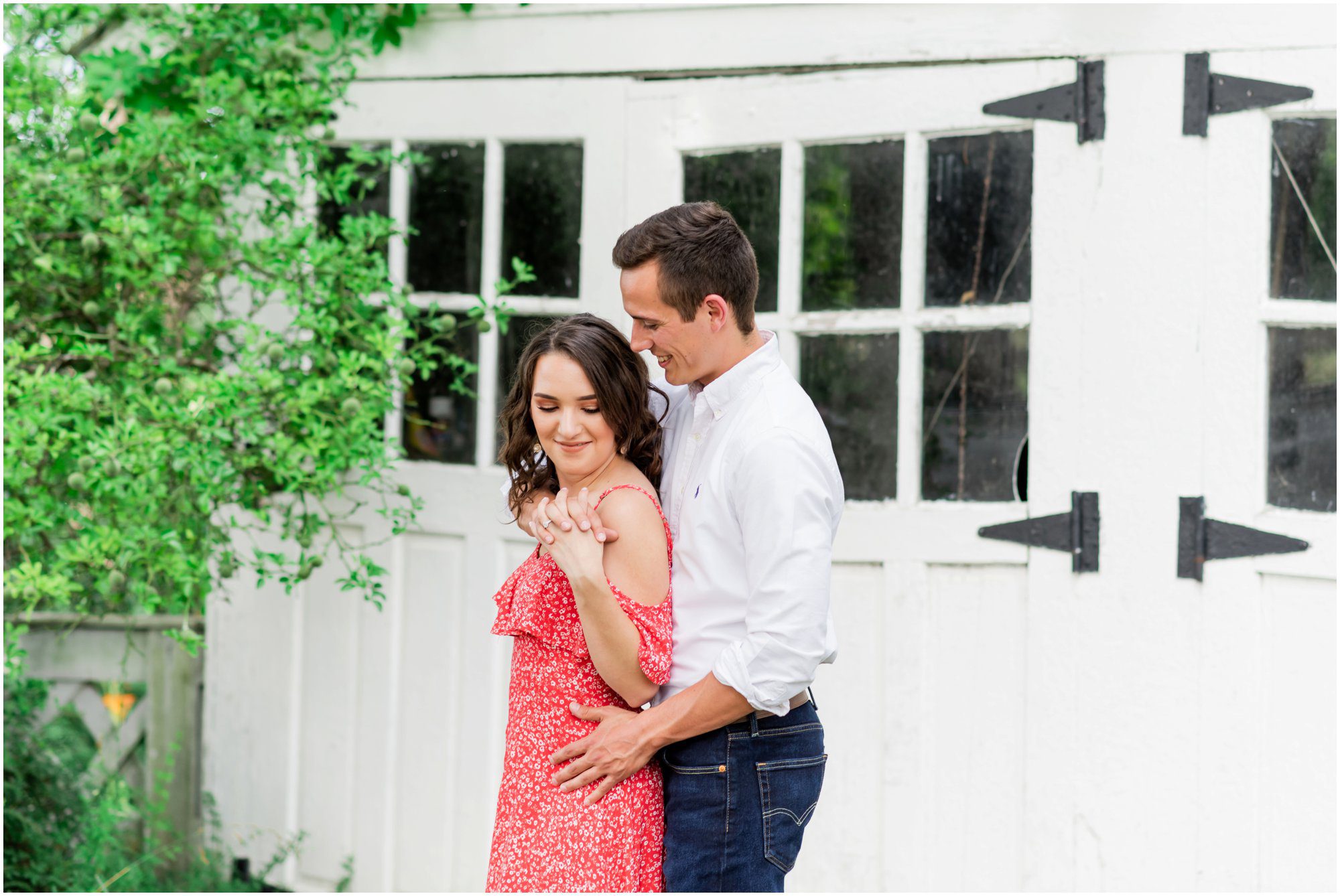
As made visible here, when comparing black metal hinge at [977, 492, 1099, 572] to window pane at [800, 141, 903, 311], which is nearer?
black metal hinge at [977, 492, 1099, 572]

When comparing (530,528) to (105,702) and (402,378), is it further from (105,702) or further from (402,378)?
(105,702)

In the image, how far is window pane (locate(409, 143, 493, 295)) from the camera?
11.3 feet

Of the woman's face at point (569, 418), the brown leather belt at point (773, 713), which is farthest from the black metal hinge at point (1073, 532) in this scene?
the woman's face at point (569, 418)

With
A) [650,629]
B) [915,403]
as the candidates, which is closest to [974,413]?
[915,403]

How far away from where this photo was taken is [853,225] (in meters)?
3.12

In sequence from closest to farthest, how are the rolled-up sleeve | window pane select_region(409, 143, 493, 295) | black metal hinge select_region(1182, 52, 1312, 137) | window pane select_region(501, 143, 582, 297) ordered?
1. the rolled-up sleeve
2. black metal hinge select_region(1182, 52, 1312, 137)
3. window pane select_region(501, 143, 582, 297)
4. window pane select_region(409, 143, 493, 295)

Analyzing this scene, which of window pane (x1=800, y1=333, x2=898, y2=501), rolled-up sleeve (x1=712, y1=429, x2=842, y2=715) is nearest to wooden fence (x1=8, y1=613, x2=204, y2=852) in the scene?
window pane (x1=800, y1=333, x2=898, y2=501)

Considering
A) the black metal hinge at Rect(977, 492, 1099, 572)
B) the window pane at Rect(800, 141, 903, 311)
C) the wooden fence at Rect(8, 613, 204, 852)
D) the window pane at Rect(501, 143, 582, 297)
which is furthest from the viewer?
the wooden fence at Rect(8, 613, 204, 852)

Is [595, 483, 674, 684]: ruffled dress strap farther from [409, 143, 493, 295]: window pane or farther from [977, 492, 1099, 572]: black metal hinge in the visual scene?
[409, 143, 493, 295]: window pane

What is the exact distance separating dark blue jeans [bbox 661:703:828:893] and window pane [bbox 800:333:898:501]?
1.18 meters

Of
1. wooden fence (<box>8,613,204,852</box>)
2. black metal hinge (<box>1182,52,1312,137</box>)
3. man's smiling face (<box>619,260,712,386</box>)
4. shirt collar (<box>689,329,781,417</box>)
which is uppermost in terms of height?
black metal hinge (<box>1182,52,1312,137</box>)

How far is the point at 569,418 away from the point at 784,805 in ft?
2.47

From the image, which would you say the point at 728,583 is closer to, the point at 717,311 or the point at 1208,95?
the point at 717,311

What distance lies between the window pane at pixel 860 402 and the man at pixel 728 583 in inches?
42.8
